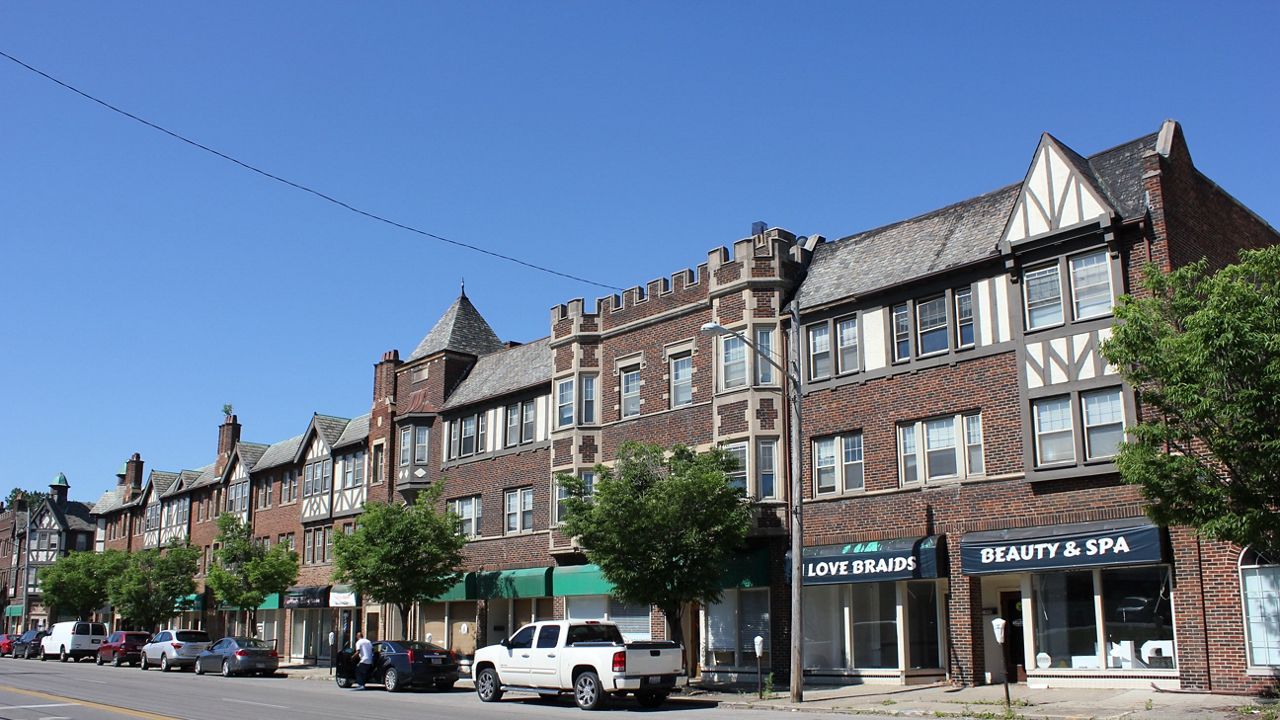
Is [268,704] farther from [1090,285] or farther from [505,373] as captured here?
[1090,285]

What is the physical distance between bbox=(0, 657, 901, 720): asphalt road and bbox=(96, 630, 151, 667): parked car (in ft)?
50.6

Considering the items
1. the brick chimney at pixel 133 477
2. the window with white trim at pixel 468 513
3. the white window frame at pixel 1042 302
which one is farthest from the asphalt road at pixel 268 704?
the brick chimney at pixel 133 477

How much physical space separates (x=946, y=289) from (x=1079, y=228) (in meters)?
3.36

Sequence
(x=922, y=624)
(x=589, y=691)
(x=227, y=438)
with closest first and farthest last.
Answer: (x=589, y=691) < (x=922, y=624) < (x=227, y=438)

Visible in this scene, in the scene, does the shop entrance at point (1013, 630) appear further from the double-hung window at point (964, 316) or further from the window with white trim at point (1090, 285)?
the window with white trim at point (1090, 285)

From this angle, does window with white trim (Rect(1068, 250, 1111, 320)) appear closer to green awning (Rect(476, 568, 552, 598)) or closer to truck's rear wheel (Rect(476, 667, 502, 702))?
truck's rear wheel (Rect(476, 667, 502, 702))

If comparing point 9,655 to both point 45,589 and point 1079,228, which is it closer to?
point 45,589

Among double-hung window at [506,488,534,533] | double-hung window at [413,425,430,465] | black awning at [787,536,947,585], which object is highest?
double-hung window at [413,425,430,465]

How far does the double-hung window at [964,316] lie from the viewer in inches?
966

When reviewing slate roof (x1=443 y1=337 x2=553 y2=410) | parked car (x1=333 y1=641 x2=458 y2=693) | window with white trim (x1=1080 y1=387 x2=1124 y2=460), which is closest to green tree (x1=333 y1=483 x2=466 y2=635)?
slate roof (x1=443 y1=337 x2=553 y2=410)

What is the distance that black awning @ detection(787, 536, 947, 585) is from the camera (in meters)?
23.9

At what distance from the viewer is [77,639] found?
171 ft

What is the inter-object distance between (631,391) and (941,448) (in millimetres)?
10691

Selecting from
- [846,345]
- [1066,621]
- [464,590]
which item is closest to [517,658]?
[846,345]
